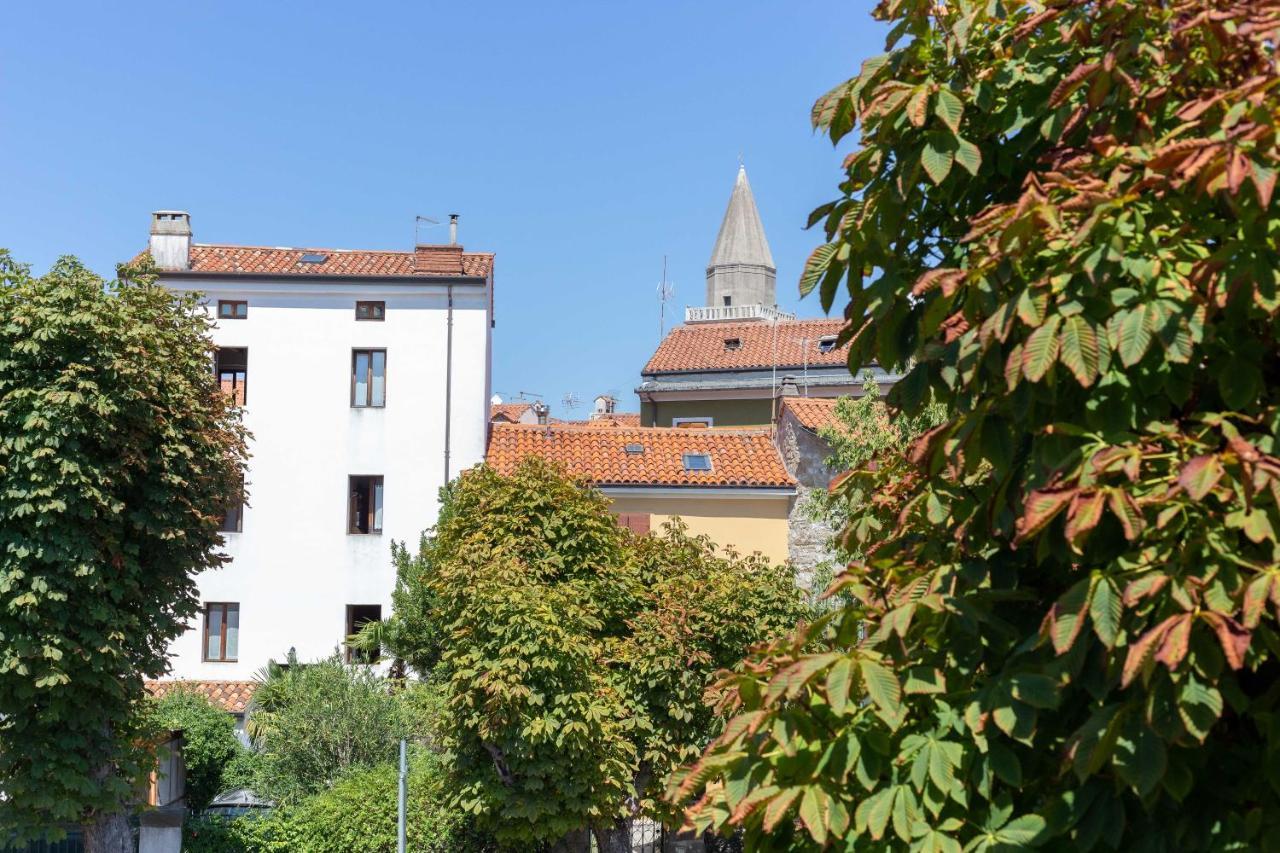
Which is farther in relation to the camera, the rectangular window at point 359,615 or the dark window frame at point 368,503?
the dark window frame at point 368,503

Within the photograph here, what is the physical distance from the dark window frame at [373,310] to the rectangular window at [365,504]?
3.84 metres

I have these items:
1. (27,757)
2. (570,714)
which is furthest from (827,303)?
(27,757)

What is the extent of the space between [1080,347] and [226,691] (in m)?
27.9

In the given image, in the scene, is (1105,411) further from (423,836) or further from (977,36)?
(423,836)

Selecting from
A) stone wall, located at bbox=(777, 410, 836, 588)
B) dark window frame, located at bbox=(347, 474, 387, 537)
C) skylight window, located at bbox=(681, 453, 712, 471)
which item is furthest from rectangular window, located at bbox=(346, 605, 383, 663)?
stone wall, located at bbox=(777, 410, 836, 588)

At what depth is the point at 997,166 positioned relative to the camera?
4719mm

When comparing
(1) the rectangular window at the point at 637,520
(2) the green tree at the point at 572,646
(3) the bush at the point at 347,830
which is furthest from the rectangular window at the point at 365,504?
(3) the bush at the point at 347,830

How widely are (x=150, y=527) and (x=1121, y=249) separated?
13.5 meters

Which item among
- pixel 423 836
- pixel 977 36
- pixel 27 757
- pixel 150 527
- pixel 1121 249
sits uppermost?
pixel 977 36

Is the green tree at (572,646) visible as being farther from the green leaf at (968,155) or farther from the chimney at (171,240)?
the chimney at (171,240)

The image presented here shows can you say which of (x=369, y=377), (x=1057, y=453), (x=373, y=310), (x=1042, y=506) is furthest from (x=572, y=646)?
(x=373, y=310)

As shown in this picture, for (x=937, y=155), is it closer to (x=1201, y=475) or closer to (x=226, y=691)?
(x=1201, y=475)

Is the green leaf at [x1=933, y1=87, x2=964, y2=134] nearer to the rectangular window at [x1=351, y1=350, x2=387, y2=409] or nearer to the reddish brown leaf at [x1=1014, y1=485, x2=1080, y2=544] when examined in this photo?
the reddish brown leaf at [x1=1014, y1=485, x2=1080, y2=544]

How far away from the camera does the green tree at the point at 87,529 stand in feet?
46.5
